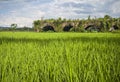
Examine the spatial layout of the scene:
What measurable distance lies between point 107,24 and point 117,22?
1.57 m

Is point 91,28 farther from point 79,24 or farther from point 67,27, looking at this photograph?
point 67,27

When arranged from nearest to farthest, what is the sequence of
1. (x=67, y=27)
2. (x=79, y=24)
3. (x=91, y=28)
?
(x=91, y=28), (x=79, y=24), (x=67, y=27)

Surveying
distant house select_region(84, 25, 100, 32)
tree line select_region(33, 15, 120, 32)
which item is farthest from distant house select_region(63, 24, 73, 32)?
distant house select_region(84, 25, 100, 32)

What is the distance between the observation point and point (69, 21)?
38.2 metres

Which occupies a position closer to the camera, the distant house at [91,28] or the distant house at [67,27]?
the distant house at [91,28]

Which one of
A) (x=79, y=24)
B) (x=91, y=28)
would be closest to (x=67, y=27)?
(x=79, y=24)

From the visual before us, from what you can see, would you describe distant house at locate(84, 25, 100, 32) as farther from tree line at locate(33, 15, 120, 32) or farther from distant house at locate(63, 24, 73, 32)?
distant house at locate(63, 24, 73, 32)

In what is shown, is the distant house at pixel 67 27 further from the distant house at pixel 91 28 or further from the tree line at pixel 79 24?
the distant house at pixel 91 28

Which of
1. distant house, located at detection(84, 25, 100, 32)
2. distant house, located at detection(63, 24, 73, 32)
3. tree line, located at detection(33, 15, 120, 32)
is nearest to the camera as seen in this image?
tree line, located at detection(33, 15, 120, 32)

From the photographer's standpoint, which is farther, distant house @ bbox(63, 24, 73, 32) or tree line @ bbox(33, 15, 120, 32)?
distant house @ bbox(63, 24, 73, 32)

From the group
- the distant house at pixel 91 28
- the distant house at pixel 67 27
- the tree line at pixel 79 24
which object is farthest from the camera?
the distant house at pixel 67 27

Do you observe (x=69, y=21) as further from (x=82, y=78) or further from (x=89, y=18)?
(x=82, y=78)

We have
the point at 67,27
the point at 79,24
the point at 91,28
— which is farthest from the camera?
the point at 67,27

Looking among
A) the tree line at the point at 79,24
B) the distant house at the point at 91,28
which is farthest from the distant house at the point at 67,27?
the distant house at the point at 91,28
